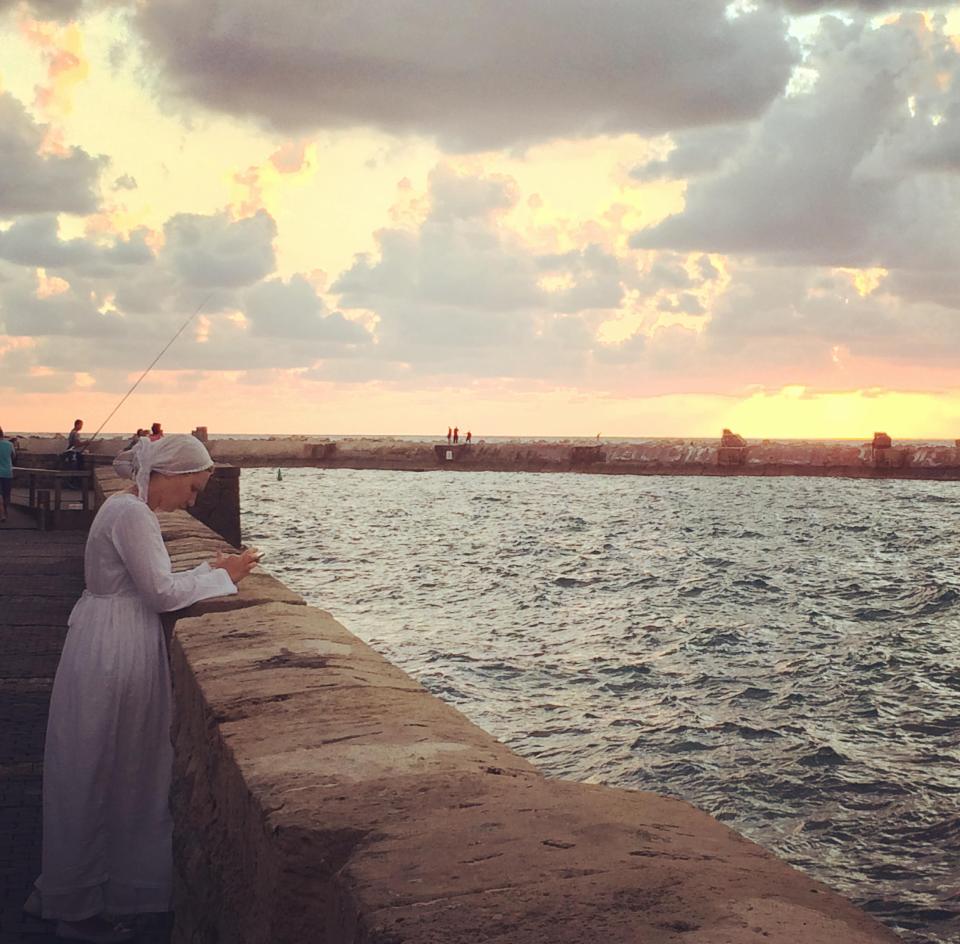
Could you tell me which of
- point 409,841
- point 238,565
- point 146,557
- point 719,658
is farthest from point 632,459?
point 409,841

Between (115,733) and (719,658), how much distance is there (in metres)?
10.6

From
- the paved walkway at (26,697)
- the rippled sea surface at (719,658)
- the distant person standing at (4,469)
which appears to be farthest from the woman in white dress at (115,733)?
the distant person standing at (4,469)

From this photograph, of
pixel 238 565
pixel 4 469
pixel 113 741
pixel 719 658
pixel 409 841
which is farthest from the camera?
pixel 4 469

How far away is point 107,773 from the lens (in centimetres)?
335

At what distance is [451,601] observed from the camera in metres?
17.5

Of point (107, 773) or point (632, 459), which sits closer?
point (107, 773)

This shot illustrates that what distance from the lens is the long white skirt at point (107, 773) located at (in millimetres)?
3268

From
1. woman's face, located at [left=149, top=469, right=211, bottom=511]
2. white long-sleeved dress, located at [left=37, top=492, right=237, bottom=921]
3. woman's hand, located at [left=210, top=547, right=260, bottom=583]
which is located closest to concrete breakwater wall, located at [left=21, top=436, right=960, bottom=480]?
woman's hand, located at [left=210, top=547, right=260, bottom=583]

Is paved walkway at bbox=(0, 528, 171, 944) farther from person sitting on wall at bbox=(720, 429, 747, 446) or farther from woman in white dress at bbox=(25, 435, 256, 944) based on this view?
person sitting on wall at bbox=(720, 429, 747, 446)

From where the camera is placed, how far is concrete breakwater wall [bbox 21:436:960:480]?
64500 millimetres

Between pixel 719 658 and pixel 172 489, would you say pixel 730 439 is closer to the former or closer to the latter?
pixel 719 658

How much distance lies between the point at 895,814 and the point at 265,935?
666cm

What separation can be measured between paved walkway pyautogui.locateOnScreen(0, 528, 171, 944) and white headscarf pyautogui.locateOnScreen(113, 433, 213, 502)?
1.40 metres

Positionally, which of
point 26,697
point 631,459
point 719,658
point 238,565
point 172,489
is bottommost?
point 719,658
